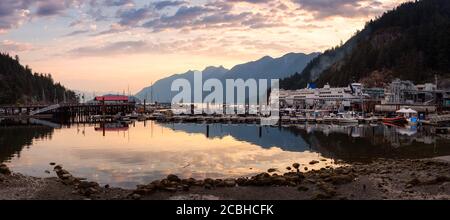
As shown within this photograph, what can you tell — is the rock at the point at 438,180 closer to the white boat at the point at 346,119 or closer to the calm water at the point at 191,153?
the calm water at the point at 191,153

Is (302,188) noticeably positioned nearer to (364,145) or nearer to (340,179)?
(340,179)

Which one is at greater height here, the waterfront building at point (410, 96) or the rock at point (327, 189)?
the waterfront building at point (410, 96)

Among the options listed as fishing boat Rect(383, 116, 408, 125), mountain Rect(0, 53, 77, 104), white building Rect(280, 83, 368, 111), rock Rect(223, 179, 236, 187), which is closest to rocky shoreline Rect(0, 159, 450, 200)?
rock Rect(223, 179, 236, 187)

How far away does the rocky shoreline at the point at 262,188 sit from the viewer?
25359mm

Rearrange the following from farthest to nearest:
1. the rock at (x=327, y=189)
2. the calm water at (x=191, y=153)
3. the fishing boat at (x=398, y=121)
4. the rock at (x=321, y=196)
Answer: the fishing boat at (x=398, y=121) → the calm water at (x=191, y=153) → the rock at (x=327, y=189) → the rock at (x=321, y=196)

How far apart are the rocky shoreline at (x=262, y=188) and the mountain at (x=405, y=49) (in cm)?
12944

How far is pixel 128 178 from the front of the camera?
3366 centimetres

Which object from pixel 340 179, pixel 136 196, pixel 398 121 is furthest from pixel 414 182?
pixel 398 121

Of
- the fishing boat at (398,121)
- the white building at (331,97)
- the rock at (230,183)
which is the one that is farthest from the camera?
the white building at (331,97)

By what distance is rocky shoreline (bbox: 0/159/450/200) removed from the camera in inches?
A: 998

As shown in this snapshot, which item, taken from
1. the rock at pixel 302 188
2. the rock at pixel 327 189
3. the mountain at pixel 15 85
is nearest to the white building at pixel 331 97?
the mountain at pixel 15 85

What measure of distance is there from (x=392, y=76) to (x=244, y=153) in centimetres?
12458

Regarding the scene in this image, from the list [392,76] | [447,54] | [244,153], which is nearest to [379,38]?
[392,76]

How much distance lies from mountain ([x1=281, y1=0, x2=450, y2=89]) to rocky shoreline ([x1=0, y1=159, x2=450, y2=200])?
12944 centimetres
